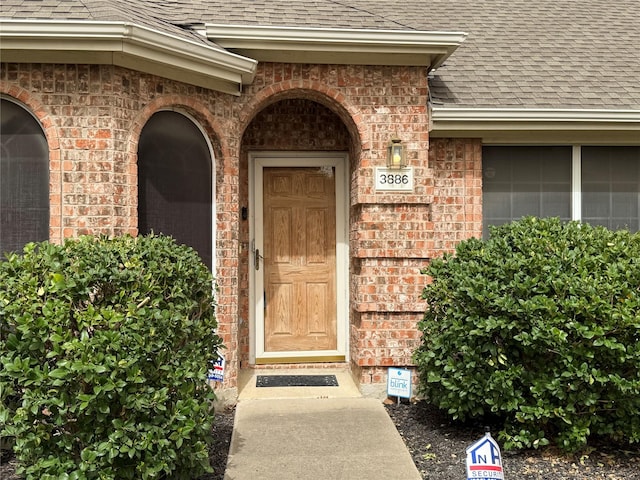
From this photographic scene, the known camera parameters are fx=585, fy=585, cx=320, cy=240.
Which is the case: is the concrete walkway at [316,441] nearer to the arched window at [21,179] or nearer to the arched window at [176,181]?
the arched window at [176,181]

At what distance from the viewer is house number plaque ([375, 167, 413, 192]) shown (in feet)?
19.0

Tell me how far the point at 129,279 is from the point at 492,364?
2.68m

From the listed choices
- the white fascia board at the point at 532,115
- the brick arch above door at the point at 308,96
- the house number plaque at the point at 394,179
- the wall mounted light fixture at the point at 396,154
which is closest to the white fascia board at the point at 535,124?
the white fascia board at the point at 532,115

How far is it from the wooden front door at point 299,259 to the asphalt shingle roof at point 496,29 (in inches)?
67.2

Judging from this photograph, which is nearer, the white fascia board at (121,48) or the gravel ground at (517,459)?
the gravel ground at (517,459)

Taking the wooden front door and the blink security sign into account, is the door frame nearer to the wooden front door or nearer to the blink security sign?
the wooden front door

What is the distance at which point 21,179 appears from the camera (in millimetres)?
4762

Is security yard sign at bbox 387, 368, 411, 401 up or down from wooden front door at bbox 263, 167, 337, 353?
down

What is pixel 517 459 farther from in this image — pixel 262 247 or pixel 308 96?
pixel 308 96

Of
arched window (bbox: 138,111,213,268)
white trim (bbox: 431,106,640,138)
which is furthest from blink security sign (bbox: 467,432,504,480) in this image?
white trim (bbox: 431,106,640,138)

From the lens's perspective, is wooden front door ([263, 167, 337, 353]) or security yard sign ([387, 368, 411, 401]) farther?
wooden front door ([263, 167, 337, 353])

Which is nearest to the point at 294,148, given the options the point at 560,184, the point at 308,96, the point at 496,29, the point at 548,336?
the point at 308,96

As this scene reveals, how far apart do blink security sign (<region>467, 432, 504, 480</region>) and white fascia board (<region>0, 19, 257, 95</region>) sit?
3705 mm

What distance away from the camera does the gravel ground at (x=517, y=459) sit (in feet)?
13.6
